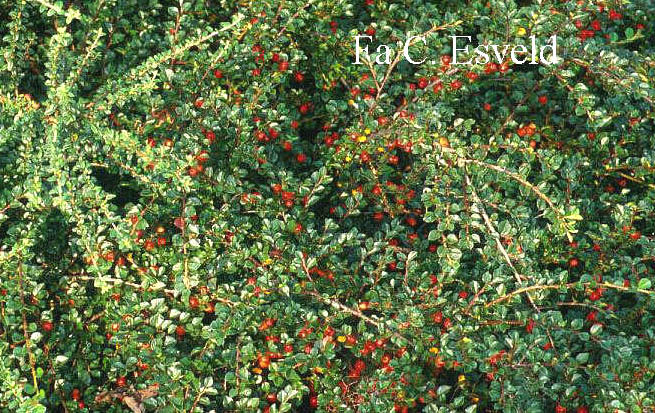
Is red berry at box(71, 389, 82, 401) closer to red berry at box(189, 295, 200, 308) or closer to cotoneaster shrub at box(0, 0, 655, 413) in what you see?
cotoneaster shrub at box(0, 0, 655, 413)

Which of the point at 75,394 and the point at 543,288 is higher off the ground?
the point at 543,288

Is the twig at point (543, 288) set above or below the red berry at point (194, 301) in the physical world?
below

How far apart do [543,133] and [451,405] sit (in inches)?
47.3

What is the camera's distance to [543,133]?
2.90m

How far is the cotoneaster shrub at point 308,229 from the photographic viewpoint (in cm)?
227

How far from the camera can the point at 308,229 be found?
2488 mm

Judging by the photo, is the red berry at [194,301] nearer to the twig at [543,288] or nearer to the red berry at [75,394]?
the red berry at [75,394]

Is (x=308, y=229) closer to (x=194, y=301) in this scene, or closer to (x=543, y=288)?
(x=194, y=301)

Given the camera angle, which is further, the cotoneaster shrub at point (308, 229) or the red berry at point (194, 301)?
the red berry at point (194, 301)

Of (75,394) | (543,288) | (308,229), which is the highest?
(308,229)

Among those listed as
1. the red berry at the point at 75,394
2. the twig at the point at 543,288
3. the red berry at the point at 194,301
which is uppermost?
the red berry at the point at 194,301

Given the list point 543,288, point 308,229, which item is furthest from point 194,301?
point 543,288

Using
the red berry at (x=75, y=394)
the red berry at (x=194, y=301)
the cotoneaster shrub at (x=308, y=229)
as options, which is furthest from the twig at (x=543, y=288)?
the red berry at (x=75, y=394)

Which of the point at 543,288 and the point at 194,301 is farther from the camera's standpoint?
the point at 194,301
